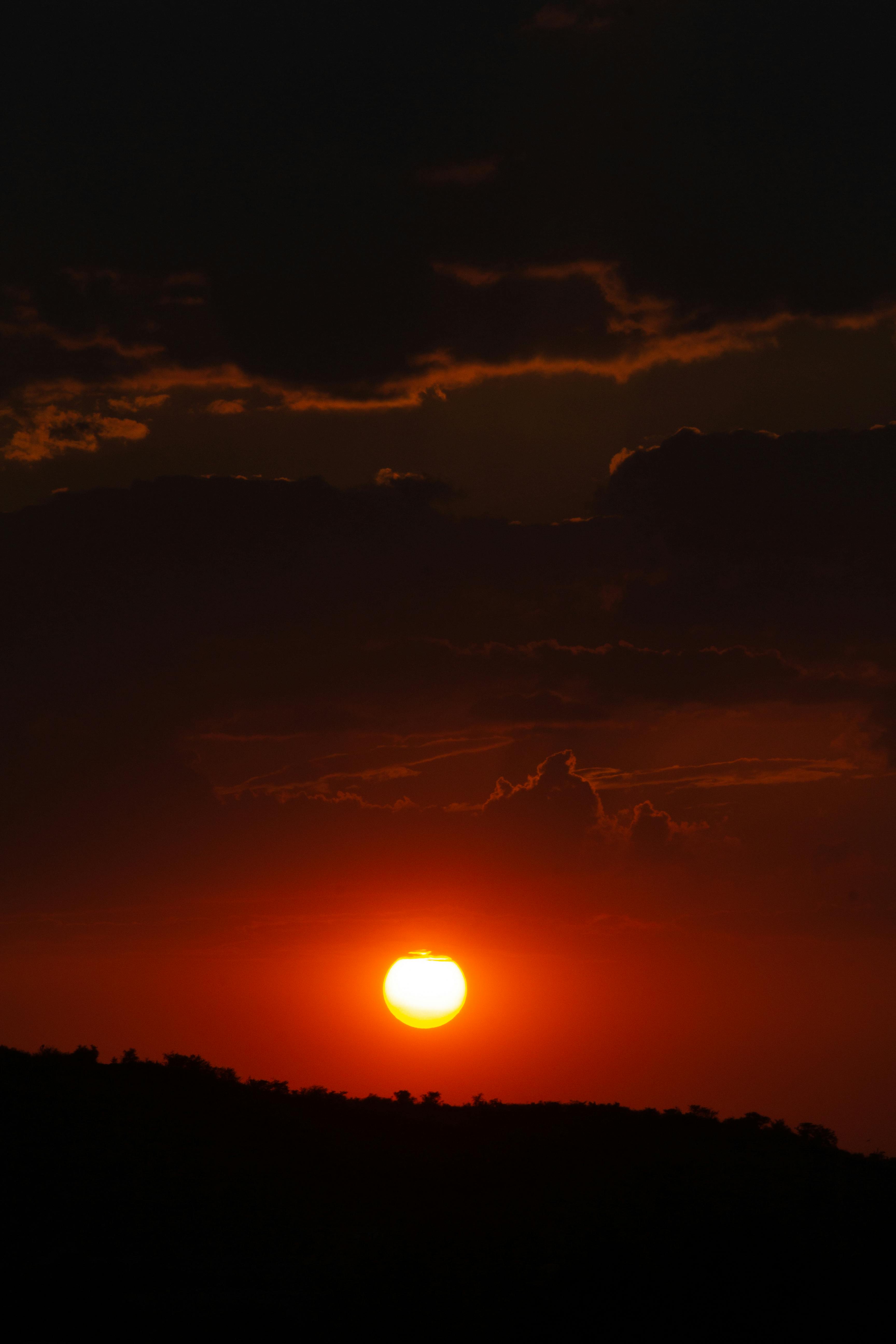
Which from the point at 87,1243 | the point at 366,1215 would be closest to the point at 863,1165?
the point at 366,1215

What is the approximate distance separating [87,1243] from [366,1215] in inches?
375

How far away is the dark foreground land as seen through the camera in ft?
107

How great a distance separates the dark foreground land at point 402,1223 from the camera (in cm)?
3253

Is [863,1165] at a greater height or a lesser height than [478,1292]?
greater

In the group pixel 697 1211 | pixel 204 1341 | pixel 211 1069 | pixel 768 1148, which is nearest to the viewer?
pixel 204 1341

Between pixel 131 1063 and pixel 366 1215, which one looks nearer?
pixel 366 1215

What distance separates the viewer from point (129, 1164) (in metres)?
41.0

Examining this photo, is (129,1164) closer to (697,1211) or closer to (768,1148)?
(697,1211)

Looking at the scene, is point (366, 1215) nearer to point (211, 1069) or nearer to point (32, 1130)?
point (32, 1130)

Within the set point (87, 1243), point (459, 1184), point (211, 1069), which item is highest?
point (211, 1069)

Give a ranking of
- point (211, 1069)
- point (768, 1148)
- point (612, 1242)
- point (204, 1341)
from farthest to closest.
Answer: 1. point (211, 1069)
2. point (768, 1148)
3. point (612, 1242)
4. point (204, 1341)

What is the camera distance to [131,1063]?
57.3 meters

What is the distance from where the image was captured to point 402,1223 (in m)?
38.8

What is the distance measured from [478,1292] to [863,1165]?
84.5 feet
